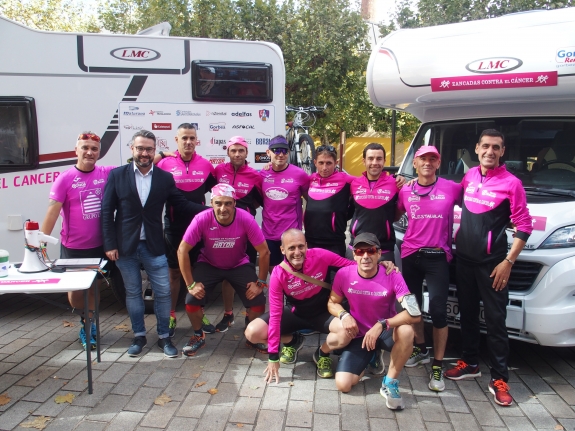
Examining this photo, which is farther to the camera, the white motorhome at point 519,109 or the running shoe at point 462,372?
the running shoe at point 462,372

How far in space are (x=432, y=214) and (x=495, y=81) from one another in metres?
1.31

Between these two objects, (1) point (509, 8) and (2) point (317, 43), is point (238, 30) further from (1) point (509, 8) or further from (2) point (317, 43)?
(1) point (509, 8)

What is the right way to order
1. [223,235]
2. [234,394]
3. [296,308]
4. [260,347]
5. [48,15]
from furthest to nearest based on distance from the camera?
[48,15] → [260,347] → [223,235] → [296,308] → [234,394]

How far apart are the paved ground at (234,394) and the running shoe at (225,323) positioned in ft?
0.80

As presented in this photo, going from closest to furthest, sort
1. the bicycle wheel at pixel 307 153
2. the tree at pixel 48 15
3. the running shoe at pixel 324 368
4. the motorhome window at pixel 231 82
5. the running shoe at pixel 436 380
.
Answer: the running shoe at pixel 436 380
the running shoe at pixel 324 368
the motorhome window at pixel 231 82
the bicycle wheel at pixel 307 153
the tree at pixel 48 15

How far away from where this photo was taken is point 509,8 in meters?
11.3

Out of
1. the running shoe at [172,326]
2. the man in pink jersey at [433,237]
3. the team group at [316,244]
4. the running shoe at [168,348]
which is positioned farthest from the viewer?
the running shoe at [172,326]

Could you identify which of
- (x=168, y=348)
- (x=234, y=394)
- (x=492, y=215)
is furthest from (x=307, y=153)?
(x=234, y=394)

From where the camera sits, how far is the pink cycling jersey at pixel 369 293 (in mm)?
3598

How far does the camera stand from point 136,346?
4.26 meters

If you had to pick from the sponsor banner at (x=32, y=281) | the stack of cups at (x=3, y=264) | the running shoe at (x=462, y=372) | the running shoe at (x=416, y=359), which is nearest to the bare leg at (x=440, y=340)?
the running shoe at (x=462, y=372)

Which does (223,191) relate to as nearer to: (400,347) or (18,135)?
(400,347)

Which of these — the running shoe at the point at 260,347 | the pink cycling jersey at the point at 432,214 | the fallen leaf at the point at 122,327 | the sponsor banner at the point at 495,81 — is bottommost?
the fallen leaf at the point at 122,327

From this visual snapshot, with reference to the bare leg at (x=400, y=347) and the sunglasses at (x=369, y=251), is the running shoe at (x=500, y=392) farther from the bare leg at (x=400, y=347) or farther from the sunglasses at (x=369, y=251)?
the sunglasses at (x=369, y=251)
